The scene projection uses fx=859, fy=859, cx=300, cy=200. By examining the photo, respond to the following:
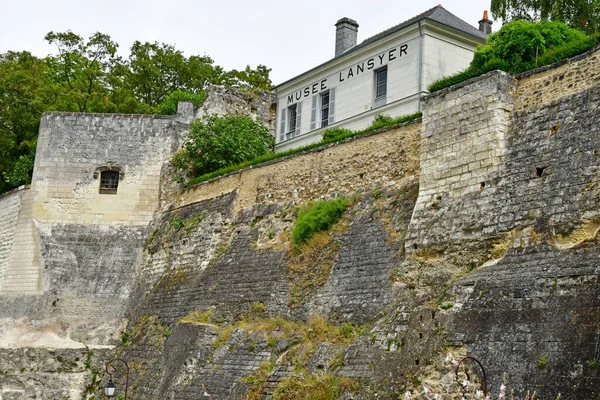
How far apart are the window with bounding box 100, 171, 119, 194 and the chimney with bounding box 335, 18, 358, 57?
304 inches

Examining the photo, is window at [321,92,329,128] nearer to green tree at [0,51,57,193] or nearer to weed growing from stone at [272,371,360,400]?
green tree at [0,51,57,193]

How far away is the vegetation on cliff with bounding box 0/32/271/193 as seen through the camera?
27.0 meters

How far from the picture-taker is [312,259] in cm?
1645

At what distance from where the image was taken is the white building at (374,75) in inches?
846

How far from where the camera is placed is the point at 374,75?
899 inches

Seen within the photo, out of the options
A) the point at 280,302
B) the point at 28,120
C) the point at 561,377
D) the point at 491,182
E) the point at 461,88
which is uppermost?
the point at 28,120

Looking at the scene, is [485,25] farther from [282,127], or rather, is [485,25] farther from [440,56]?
[282,127]

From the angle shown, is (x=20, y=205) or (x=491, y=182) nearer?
(x=491, y=182)

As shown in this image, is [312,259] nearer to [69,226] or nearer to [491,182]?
[491,182]

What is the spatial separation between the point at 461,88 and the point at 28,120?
17059mm

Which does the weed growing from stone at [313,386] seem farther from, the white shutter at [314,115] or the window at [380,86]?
the white shutter at [314,115]

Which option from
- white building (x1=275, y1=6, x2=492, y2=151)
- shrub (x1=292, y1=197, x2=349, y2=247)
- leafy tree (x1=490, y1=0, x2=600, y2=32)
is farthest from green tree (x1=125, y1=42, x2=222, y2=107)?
shrub (x1=292, y1=197, x2=349, y2=247)

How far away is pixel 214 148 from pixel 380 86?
4.67 m

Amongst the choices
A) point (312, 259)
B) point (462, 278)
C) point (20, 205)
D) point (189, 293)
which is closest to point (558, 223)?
point (462, 278)
